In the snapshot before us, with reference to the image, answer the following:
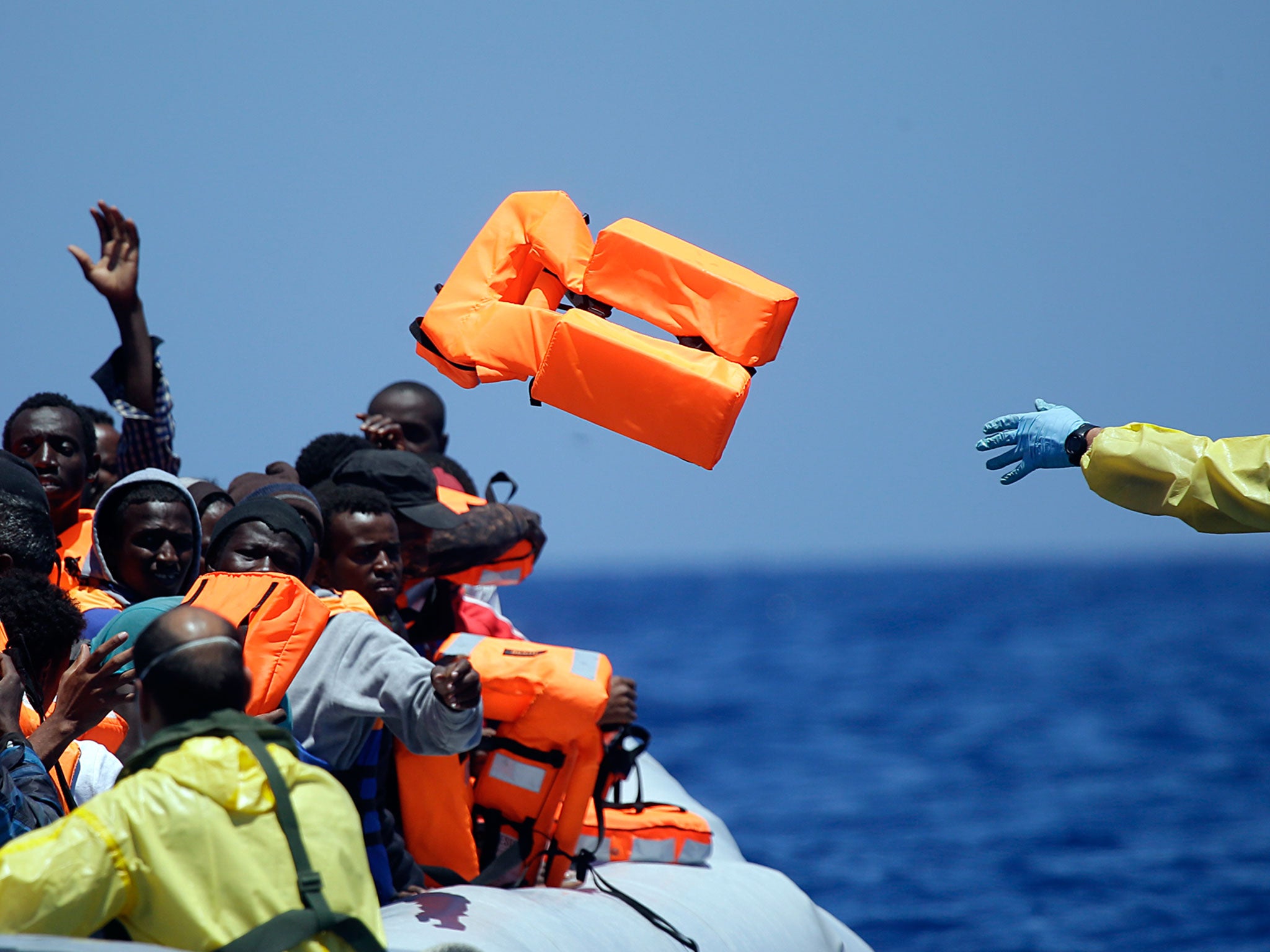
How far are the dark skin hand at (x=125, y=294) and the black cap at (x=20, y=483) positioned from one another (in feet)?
4.21

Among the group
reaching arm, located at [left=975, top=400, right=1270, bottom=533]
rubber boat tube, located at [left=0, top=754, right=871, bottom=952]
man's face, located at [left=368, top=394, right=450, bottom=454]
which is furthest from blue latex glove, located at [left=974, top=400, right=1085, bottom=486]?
man's face, located at [left=368, top=394, right=450, bottom=454]

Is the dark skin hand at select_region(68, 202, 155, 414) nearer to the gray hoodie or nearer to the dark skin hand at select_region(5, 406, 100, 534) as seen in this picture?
the dark skin hand at select_region(5, 406, 100, 534)

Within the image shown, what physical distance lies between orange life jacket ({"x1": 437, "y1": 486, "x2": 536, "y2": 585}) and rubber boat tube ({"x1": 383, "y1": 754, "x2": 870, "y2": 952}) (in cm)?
106

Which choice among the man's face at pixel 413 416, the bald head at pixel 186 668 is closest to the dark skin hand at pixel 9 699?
the bald head at pixel 186 668

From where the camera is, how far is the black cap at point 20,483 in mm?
3773

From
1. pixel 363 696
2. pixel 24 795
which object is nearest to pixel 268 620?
pixel 363 696

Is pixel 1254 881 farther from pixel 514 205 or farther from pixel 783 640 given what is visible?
pixel 783 640

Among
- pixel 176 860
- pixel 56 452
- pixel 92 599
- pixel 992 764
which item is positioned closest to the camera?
pixel 176 860

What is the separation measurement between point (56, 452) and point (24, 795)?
2420 mm

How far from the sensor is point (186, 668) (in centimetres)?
236

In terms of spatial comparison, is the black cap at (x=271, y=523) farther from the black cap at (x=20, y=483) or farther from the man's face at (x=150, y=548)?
the black cap at (x=20, y=483)

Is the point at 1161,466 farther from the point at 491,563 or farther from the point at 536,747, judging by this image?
the point at 491,563

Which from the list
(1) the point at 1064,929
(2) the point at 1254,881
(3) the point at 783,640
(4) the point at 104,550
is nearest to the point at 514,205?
(4) the point at 104,550

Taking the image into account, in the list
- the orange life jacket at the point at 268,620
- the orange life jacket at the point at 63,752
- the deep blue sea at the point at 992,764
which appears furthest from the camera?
the deep blue sea at the point at 992,764
